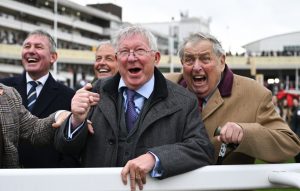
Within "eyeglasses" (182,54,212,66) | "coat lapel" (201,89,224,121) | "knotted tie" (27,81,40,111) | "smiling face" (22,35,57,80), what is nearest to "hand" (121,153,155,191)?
"coat lapel" (201,89,224,121)

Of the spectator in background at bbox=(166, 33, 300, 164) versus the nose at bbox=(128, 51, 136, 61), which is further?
the spectator in background at bbox=(166, 33, 300, 164)

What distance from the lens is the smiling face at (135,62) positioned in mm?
2674

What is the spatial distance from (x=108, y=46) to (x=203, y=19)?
314 feet

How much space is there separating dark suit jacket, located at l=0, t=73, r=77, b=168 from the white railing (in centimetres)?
115

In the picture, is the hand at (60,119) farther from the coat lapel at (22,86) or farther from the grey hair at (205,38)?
the coat lapel at (22,86)

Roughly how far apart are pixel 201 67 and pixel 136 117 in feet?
1.99

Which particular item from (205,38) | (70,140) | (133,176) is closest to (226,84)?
(205,38)

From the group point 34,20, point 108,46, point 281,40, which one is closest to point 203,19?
point 281,40

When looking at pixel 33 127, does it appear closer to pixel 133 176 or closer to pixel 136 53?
pixel 136 53

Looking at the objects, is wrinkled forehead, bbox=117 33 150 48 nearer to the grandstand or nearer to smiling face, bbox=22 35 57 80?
smiling face, bbox=22 35 57 80

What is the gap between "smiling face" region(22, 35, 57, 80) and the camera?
4.35 m

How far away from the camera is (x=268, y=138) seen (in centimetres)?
271

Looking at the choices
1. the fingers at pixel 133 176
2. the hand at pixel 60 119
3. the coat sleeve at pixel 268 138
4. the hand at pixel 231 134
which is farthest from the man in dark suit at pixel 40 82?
the fingers at pixel 133 176

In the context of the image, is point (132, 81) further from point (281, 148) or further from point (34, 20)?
point (34, 20)
